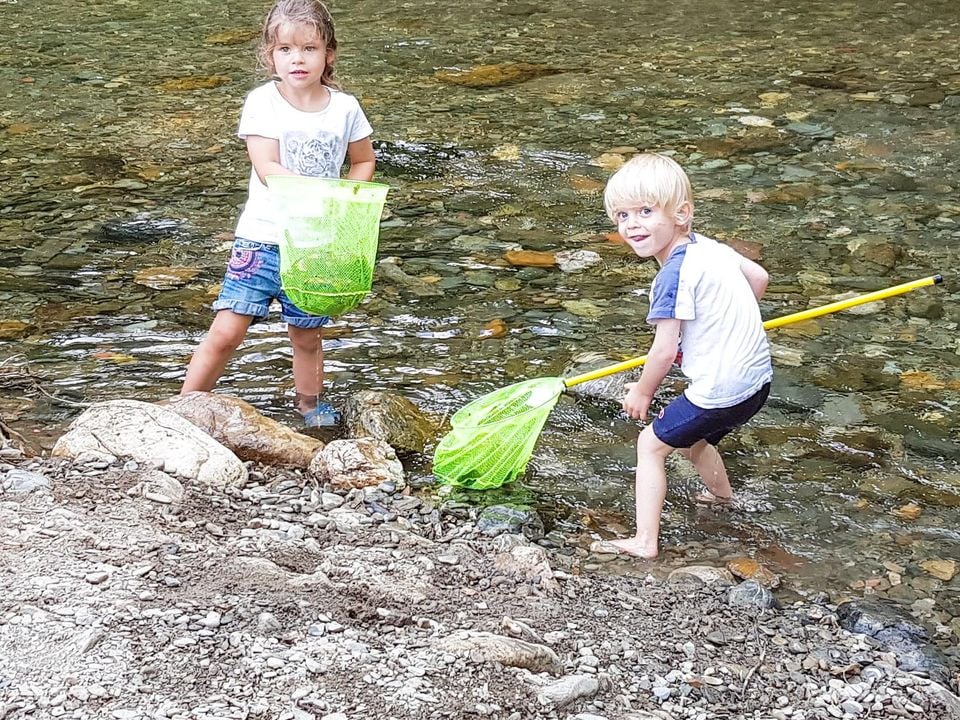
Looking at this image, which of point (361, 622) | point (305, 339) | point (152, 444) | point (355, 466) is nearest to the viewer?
point (361, 622)

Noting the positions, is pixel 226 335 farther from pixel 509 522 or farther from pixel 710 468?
pixel 710 468

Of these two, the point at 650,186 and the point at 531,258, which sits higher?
the point at 650,186

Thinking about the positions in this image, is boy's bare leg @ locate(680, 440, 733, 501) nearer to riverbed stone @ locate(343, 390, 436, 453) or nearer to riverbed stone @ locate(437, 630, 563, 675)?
riverbed stone @ locate(343, 390, 436, 453)

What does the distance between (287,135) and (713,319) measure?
152 cm

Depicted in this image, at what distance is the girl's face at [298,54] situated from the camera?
3.82 m

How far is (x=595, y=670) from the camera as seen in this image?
2771 millimetres

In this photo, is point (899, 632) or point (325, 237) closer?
point (899, 632)

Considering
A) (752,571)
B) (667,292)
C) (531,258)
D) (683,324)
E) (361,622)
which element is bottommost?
(752,571)

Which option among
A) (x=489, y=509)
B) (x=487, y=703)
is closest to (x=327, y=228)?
(x=489, y=509)

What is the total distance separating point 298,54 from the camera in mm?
3838

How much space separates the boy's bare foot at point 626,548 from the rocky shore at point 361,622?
6 cm

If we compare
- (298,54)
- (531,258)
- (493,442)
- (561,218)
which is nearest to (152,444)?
(493,442)

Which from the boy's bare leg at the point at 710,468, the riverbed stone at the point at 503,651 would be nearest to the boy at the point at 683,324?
the boy's bare leg at the point at 710,468

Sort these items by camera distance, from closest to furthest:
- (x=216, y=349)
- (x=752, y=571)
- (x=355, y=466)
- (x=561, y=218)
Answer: (x=752, y=571) → (x=355, y=466) → (x=216, y=349) → (x=561, y=218)
